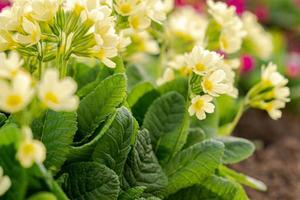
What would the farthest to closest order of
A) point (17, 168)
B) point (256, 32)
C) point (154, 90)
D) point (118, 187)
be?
point (256, 32), point (154, 90), point (118, 187), point (17, 168)

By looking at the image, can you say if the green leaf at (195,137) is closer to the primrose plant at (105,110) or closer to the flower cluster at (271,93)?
the primrose plant at (105,110)

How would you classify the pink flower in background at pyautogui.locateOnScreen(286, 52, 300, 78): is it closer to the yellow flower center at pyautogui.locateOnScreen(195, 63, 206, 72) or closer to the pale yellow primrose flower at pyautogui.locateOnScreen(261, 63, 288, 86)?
the pale yellow primrose flower at pyautogui.locateOnScreen(261, 63, 288, 86)

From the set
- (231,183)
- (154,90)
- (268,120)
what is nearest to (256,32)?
(268,120)

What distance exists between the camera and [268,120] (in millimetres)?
3250

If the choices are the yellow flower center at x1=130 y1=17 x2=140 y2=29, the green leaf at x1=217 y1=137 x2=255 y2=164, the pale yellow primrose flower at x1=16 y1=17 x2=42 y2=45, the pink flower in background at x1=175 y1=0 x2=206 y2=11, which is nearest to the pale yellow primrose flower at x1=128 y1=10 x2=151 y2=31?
the yellow flower center at x1=130 y1=17 x2=140 y2=29

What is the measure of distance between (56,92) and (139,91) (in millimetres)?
744

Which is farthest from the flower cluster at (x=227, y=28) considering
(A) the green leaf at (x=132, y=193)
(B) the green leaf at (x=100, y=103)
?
(A) the green leaf at (x=132, y=193)

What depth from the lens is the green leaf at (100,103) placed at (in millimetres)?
1594

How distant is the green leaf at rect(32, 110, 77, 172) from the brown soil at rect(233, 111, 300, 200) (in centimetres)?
98

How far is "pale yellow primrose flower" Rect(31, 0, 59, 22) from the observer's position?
1459 millimetres

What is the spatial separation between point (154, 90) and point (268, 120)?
1462 mm

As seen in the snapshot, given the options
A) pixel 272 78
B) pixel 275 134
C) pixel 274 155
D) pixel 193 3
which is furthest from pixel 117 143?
pixel 193 3

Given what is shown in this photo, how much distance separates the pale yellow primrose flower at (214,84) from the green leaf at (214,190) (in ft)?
0.91

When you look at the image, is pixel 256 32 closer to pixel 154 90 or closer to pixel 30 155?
pixel 154 90
